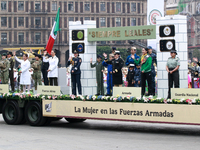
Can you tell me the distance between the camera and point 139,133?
10570 millimetres

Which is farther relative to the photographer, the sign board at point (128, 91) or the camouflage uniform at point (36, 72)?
the camouflage uniform at point (36, 72)

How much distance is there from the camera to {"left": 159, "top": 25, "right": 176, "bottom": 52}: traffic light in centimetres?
1307

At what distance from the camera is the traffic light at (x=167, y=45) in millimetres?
13156

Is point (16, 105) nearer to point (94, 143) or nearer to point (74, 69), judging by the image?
point (74, 69)

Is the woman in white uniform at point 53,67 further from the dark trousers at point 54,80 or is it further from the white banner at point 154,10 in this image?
the white banner at point 154,10

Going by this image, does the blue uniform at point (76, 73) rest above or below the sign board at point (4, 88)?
above

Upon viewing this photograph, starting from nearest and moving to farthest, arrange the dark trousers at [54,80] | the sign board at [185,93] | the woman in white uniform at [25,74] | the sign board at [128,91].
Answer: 1. the sign board at [185,93]
2. the sign board at [128,91]
3. the dark trousers at [54,80]
4. the woman in white uniform at [25,74]

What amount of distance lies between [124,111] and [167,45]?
146 inches

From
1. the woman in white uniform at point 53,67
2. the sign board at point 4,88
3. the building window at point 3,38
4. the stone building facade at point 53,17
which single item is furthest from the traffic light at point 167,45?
the building window at point 3,38

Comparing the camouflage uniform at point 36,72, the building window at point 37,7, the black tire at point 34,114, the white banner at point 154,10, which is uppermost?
the building window at point 37,7

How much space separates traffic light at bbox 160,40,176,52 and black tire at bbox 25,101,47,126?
4697 millimetres

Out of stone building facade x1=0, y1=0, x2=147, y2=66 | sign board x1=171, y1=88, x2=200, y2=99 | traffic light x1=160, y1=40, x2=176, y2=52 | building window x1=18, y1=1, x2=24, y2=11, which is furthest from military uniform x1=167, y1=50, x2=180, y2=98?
building window x1=18, y1=1, x2=24, y2=11

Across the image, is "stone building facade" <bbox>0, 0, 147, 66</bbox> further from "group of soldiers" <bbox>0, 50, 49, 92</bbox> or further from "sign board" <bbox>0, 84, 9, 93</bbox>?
"sign board" <bbox>0, 84, 9, 93</bbox>

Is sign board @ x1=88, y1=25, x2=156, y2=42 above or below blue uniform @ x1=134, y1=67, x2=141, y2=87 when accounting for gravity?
above
